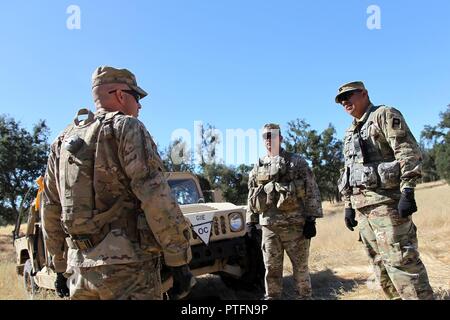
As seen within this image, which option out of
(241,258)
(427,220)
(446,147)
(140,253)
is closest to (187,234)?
(140,253)

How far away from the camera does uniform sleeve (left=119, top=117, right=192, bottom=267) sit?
2152 mm

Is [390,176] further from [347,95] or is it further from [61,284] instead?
[61,284]

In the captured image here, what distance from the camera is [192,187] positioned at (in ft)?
20.1

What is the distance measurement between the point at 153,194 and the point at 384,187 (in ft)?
6.77

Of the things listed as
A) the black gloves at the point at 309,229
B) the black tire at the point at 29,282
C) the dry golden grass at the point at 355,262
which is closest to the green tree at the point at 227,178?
the dry golden grass at the point at 355,262

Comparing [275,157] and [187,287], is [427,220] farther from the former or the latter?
[187,287]

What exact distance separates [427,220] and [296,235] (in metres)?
6.52

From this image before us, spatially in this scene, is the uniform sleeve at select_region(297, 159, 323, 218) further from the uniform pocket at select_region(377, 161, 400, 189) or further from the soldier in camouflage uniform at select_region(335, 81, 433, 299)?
the uniform pocket at select_region(377, 161, 400, 189)

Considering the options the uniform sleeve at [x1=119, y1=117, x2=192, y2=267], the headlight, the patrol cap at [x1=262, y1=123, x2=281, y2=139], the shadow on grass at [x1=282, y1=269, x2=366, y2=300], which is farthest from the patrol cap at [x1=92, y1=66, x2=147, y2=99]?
the shadow on grass at [x1=282, y1=269, x2=366, y2=300]

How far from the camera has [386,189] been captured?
3.41 metres

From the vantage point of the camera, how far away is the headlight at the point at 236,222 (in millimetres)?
5168

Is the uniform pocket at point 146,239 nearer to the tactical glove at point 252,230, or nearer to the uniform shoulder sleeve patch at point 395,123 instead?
the uniform shoulder sleeve patch at point 395,123

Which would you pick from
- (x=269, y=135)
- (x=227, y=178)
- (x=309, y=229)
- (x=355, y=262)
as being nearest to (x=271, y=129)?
(x=269, y=135)
